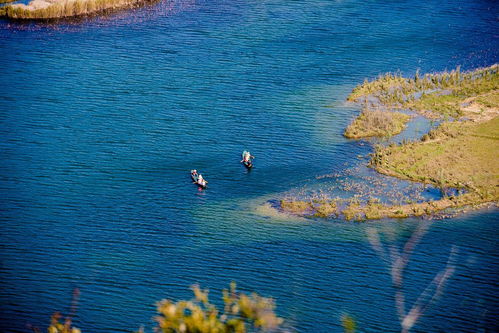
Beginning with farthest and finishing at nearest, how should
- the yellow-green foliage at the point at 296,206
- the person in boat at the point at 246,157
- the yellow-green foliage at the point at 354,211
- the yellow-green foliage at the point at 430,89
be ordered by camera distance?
the yellow-green foliage at the point at 430,89 < the person in boat at the point at 246,157 < the yellow-green foliage at the point at 296,206 < the yellow-green foliage at the point at 354,211

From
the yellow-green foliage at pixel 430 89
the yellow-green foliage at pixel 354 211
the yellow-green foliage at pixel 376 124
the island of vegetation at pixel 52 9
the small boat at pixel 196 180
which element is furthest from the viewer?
the island of vegetation at pixel 52 9

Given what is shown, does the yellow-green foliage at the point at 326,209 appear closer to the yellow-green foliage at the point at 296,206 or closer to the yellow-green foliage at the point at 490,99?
the yellow-green foliage at the point at 296,206

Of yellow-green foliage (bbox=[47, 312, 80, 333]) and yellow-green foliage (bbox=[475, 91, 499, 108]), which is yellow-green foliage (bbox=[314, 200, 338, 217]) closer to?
yellow-green foliage (bbox=[47, 312, 80, 333])

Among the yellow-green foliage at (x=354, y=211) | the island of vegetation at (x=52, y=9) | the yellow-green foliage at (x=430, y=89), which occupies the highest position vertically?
the island of vegetation at (x=52, y=9)

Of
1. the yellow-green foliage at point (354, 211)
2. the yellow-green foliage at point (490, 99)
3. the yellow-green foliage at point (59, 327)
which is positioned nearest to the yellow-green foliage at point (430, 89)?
the yellow-green foliage at point (490, 99)

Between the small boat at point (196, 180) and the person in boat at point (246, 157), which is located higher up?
the person in boat at point (246, 157)

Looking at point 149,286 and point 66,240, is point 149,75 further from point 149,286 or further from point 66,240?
point 149,286

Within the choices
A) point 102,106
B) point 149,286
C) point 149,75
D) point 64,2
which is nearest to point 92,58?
point 149,75

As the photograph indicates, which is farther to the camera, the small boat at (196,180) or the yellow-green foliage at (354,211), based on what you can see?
the small boat at (196,180)
